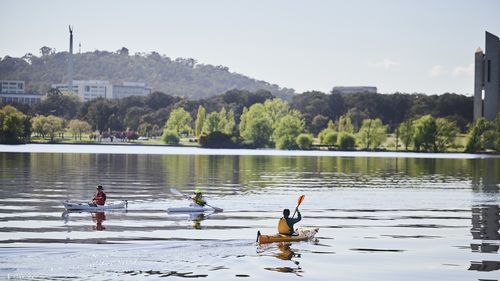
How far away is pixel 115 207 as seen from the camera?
4425cm

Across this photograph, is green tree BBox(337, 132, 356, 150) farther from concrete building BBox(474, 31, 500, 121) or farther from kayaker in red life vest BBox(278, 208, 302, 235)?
kayaker in red life vest BBox(278, 208, 302, 235)

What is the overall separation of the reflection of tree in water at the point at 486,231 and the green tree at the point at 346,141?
431ft

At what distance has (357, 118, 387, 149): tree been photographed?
180 metres

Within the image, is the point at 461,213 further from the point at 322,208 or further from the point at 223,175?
the point at 223,175

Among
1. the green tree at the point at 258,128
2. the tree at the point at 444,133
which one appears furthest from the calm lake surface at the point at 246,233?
the green tree at the point at 258,128

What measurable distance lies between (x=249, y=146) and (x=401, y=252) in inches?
6129

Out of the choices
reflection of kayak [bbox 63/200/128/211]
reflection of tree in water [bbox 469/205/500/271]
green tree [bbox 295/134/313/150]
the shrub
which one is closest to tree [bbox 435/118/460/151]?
green tree [bbox 295/134/313/150]

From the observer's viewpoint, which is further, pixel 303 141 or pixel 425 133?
pixel 303 141

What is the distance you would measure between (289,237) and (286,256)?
2.82 m

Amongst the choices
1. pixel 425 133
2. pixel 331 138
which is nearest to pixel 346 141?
pixel 331 138

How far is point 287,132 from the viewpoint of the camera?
182 m

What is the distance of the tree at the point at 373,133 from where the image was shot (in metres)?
180

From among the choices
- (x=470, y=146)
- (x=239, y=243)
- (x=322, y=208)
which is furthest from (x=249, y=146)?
(x=239, y=243)

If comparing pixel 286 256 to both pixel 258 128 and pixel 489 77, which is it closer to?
pixel 489 77
